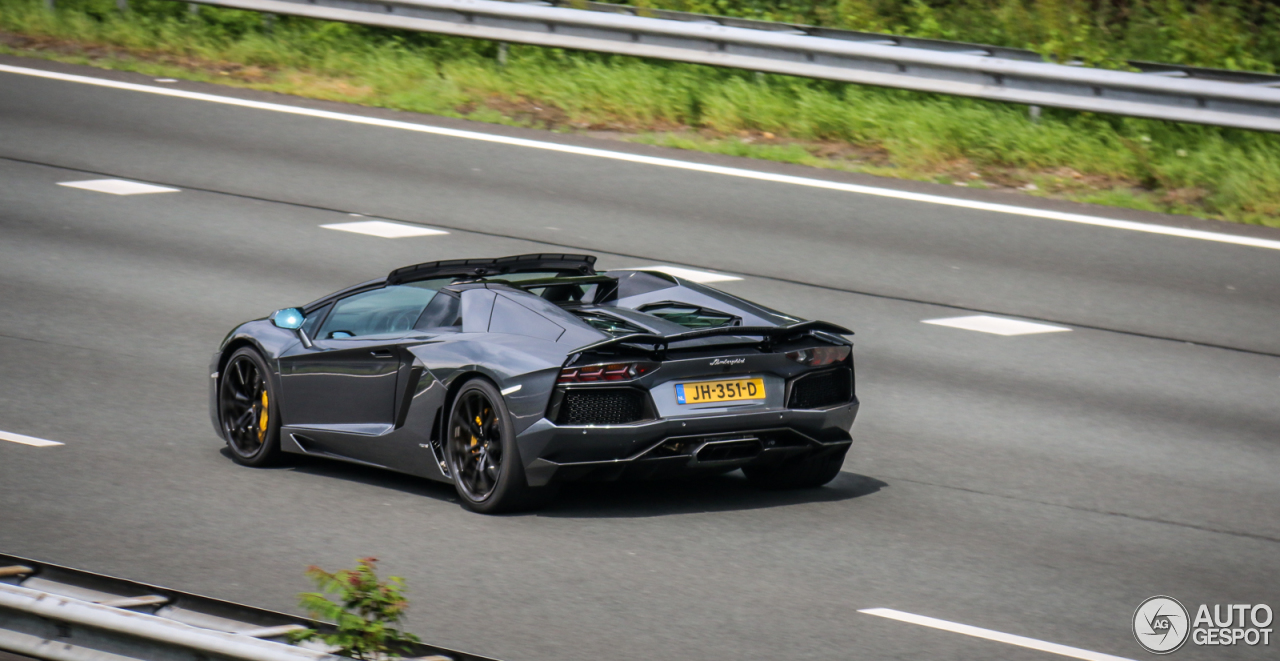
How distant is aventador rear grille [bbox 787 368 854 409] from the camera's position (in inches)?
310

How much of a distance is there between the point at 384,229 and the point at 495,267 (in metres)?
5.69

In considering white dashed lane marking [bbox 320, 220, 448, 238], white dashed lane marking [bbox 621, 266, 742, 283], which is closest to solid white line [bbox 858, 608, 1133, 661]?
white dashed lane marking [bbox 621, 266, 742, 283]

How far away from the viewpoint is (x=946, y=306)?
483 inches

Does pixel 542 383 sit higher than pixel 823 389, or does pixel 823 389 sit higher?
pixel 542 383

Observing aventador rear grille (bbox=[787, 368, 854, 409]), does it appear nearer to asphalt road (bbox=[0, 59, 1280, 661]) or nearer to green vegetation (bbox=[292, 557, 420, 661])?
asphalt road (bbox=[0, 59, 1280, 661])

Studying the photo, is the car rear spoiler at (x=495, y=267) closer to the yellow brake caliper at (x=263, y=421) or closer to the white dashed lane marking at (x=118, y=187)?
the yellow brake caliper at (x=263, y=421)

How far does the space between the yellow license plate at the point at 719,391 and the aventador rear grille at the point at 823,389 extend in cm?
20

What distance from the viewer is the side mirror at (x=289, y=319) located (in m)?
9.07

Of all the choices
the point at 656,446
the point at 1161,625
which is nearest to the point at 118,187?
the point at 656,446

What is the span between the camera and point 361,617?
4812 mm

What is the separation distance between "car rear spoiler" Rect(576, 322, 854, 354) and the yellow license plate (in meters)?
0.20

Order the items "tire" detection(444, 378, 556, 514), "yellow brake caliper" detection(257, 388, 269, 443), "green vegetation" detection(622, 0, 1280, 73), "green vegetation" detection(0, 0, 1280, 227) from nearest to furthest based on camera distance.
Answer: "tire" detection(444, 378, 556, 514) → "yellow brake caliper" detection(257, 388, 269, 443) → "green vegetation" detection(0, 0, 1280, 227) → "green vegetation" detection(622, 0, 1280, 73)

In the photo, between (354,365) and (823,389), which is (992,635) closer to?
(823,389)

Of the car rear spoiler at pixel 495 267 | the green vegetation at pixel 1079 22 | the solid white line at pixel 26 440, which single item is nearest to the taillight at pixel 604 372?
the car rear spoiler at pixel 495 267
